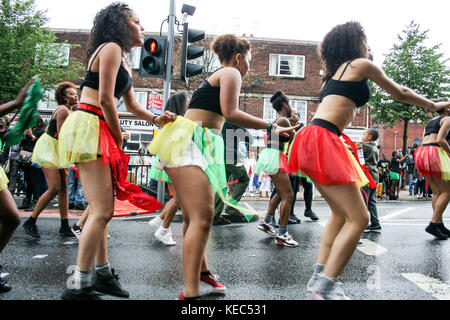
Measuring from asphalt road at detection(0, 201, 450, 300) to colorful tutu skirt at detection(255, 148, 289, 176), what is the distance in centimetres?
101

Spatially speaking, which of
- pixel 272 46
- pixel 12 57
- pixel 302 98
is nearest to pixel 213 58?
pixel 272 46

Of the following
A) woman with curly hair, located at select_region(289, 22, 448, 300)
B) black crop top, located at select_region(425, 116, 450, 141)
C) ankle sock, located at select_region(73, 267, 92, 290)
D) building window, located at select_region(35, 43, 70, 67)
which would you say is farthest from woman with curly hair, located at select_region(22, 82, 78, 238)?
building window, located at select_region(35, 43, 70, 67)

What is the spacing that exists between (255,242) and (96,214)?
9.57ft

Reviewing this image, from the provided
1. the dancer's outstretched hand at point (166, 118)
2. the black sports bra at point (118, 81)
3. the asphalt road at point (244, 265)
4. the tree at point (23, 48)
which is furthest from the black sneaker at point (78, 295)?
the tree at point (23, 48)

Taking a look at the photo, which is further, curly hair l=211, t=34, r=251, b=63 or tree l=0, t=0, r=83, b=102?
tree l=0, t=0, r=83, b=102

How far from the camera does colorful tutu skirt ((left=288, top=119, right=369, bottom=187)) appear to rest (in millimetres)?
2383

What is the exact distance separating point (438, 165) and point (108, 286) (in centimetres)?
476

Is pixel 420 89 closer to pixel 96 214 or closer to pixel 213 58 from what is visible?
pixel 213 58

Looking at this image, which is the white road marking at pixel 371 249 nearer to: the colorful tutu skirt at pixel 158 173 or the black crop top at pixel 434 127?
the black crop top at pixel 434 127

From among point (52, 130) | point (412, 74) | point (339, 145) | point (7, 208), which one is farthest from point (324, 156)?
point (412, 74)

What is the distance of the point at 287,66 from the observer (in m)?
24.2

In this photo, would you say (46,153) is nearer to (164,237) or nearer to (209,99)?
(164,237)

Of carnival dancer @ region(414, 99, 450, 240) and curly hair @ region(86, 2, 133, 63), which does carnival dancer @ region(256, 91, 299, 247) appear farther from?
curly hair @ region(86, 2, 133, 63)

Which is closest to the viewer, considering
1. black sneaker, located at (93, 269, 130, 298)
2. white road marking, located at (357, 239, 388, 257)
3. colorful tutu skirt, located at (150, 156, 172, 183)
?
black sneaker, located at (93, 269, 130, 298)
